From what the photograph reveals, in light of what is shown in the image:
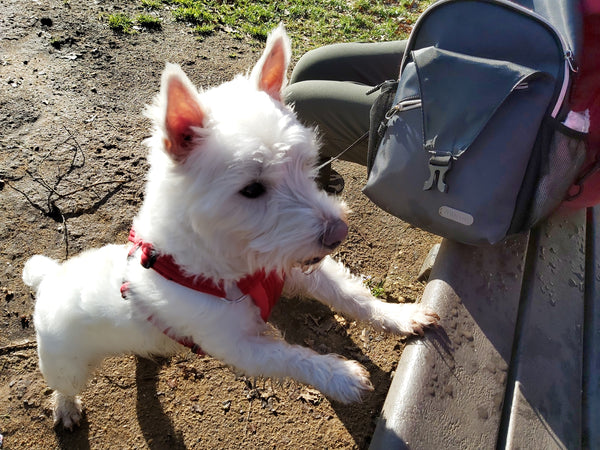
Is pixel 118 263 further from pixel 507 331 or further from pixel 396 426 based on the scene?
pixel 507 331

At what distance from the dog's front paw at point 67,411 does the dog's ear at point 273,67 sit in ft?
8.08

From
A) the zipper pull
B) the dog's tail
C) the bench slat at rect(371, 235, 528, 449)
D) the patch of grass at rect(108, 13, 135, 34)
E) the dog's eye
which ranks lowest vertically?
the dog's tail

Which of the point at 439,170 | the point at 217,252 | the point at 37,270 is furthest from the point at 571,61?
the point at 37,270

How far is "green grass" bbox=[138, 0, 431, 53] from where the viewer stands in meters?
5.76

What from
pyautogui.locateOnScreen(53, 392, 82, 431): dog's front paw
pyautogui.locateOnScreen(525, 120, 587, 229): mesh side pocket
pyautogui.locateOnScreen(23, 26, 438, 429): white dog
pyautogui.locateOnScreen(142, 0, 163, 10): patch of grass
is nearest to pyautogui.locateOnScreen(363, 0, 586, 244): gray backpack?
pyautogui.locateOnScreen(525, 120, 587, 229): mesh side pocket

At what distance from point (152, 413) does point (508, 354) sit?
7.88ft

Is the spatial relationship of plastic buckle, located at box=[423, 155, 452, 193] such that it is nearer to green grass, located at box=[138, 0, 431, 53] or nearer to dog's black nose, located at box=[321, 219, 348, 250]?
dog's black nose, located at box=[321, 219, 348, 250]

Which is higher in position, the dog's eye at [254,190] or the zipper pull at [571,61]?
the zipper pull at [571,61]

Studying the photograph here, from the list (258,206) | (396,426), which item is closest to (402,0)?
(258,206)

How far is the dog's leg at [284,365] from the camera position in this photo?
7.04 ft

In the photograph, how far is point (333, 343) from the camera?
3.20 meters

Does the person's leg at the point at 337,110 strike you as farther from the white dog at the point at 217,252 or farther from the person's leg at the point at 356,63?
the white dog at the point at 217,252

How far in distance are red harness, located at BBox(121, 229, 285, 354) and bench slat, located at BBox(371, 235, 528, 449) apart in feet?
2.58

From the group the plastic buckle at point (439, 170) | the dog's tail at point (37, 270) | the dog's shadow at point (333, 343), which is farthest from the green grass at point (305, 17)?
the plastic buckle at point (439, 170)
